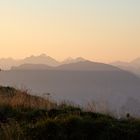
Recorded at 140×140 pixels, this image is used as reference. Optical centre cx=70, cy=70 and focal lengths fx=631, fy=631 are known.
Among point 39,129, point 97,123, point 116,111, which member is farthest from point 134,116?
point 39,129

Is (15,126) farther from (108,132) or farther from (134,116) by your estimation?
(134,116)

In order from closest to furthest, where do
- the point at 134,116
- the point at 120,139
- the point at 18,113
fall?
the point at 120,139
the point at 134,116
the point at 18,113

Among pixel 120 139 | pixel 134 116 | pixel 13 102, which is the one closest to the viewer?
pixel 120 139

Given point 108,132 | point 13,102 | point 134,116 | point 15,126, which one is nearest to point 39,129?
point 15,126

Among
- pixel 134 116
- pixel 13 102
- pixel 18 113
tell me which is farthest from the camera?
pixel 13 102

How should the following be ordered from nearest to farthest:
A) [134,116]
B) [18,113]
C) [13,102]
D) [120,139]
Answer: [120,139]
[134,116]
[18,113]
[13,102]

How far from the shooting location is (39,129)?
51.0ft

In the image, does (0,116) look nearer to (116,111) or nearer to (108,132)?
(116,111)

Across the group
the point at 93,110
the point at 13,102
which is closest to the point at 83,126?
the point at 93,110

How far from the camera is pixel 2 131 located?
15523 mm

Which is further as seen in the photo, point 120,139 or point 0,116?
point 0,116

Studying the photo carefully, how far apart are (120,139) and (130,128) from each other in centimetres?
67

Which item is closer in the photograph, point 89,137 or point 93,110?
point 89,137

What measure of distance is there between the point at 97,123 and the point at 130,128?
0.86 m
